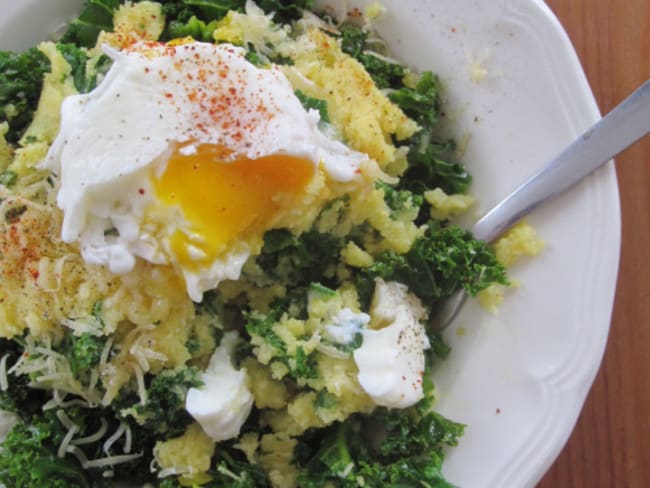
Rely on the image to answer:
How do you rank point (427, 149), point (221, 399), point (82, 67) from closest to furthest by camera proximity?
point (221, 399), point (82, 67), point (427, 149)

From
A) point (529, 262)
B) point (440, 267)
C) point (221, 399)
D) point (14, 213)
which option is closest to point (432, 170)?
point (440, 267)

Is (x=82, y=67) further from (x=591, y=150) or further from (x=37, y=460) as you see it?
(x=591, y=150)

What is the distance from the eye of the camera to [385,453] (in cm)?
254

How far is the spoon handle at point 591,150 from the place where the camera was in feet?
8.05

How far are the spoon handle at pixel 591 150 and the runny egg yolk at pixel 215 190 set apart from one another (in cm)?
86

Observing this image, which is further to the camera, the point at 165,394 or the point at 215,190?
the point at 165,394

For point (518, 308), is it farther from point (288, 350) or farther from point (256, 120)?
point (256, 120)

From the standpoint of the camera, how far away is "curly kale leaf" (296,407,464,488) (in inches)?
96.3

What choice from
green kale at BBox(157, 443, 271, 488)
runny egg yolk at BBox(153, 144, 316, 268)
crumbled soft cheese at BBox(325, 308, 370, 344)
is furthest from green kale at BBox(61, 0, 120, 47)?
green kale at BBox(157, 443, 271, 488)

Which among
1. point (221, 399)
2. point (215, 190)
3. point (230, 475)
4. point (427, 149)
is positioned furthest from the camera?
point (427, 149)

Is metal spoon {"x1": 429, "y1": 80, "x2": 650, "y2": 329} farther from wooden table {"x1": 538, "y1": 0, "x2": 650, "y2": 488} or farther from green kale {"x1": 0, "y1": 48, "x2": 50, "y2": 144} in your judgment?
green kale {"x1": 0, "y1": 48, "x2": 50, "y2": 144}

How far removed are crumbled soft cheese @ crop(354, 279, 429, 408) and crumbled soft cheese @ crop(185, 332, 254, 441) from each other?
0.44 metres

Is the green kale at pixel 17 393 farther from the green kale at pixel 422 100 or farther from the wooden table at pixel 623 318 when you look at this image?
the wooden table at pixel 623 318

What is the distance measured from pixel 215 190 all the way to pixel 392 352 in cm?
83
